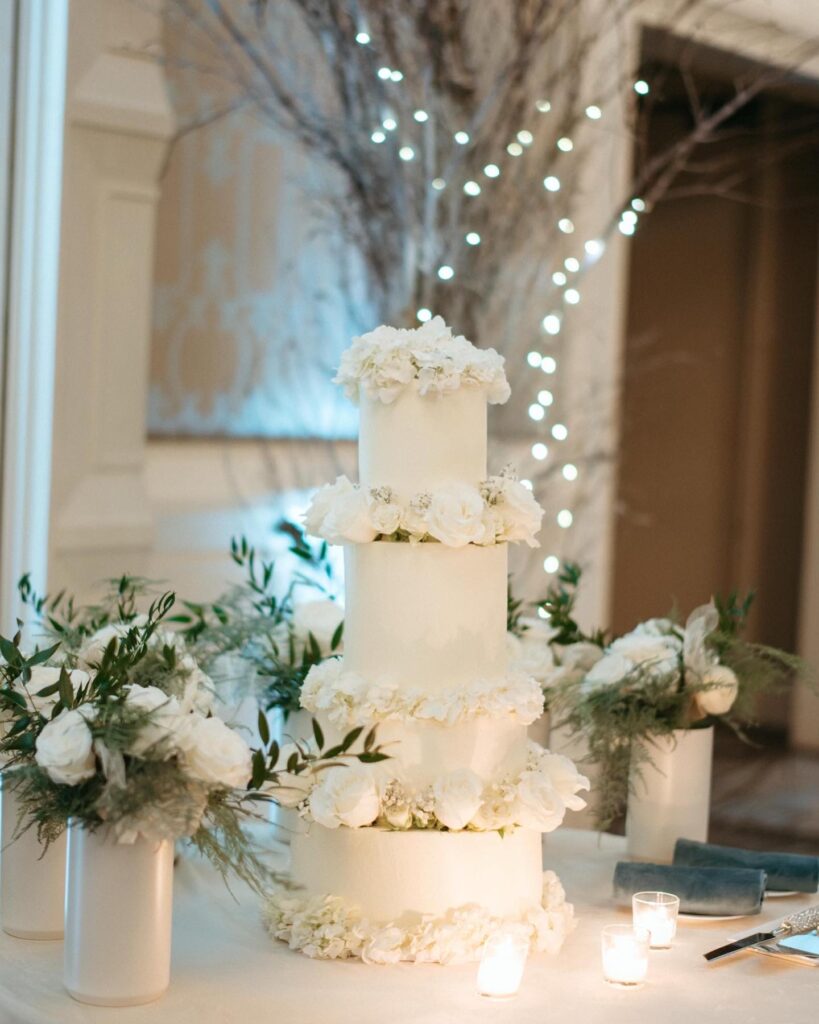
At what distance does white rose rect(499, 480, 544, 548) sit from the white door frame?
1834 mm

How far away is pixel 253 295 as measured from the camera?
13.3 feet

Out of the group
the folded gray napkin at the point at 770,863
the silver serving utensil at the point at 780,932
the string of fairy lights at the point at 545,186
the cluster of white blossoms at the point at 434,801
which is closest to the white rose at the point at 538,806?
the cluster of white blossoms at the point at 434,801

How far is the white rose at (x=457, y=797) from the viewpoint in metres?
1.78

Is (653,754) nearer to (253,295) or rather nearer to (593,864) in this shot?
(593,864)

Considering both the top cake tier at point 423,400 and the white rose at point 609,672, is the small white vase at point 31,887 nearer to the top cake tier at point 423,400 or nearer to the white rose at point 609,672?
the top cake tier at point 423,400

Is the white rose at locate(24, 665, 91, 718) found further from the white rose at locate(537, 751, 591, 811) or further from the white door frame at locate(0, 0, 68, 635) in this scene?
the white door frame at locate(0, 0, 68, 635)

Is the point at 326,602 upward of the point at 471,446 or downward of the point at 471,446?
downward

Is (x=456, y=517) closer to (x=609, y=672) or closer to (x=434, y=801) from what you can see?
(x=434, y=801)

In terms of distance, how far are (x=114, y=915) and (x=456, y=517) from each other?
64 centimetres

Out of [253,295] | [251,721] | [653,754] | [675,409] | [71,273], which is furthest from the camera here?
[675,409]

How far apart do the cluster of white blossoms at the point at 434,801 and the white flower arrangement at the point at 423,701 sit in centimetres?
7

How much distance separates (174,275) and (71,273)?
0.47 meters

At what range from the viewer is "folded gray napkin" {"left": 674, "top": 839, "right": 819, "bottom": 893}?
6.84ft

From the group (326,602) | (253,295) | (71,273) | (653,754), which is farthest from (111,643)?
(253,295)
